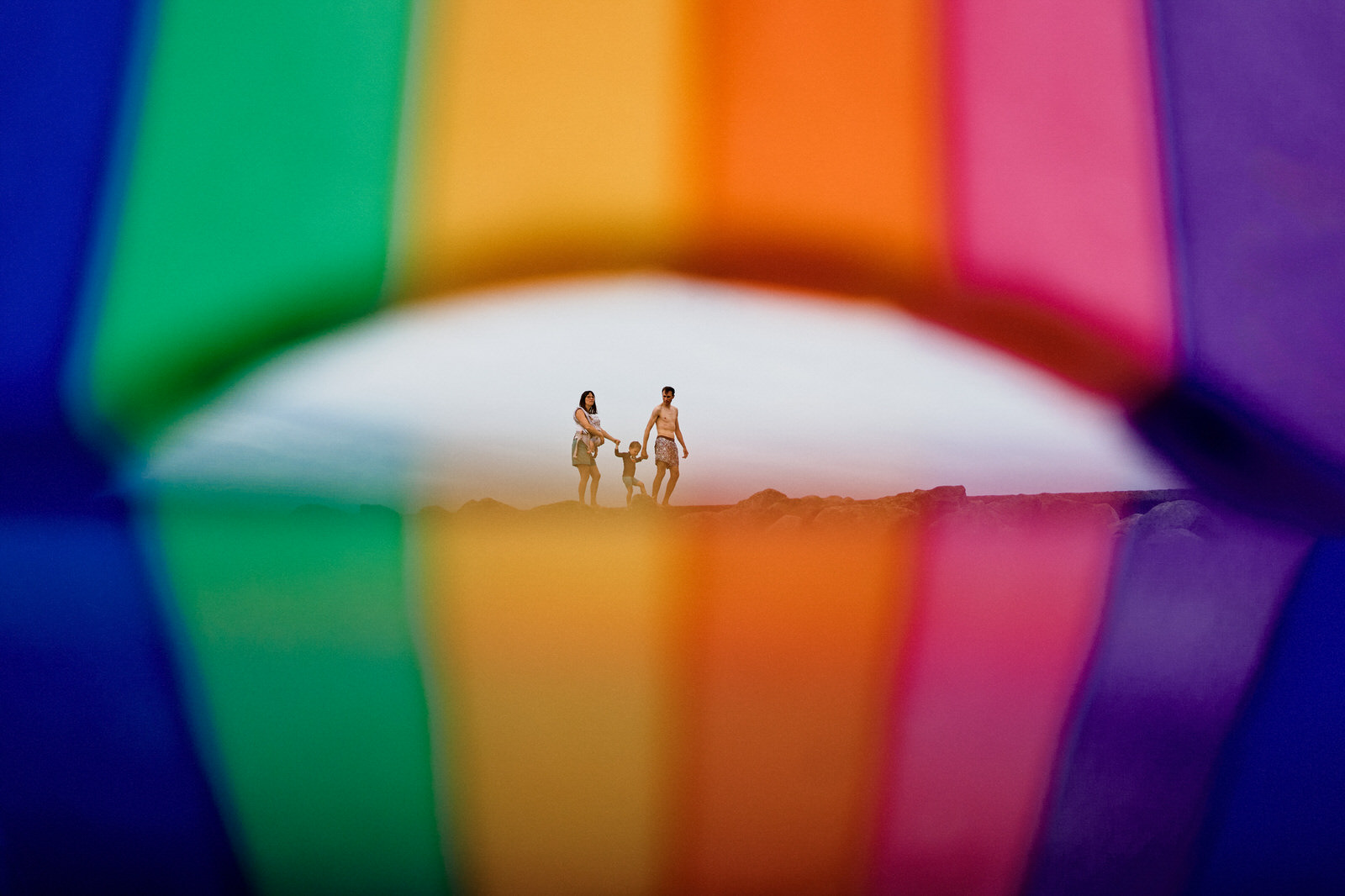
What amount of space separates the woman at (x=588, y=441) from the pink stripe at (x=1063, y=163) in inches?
28.3

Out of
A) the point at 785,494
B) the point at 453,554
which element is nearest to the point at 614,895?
the point at 453,554

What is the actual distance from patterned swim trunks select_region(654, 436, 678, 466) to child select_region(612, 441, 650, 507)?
0.12ft

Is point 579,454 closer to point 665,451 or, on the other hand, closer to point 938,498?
point 665,451

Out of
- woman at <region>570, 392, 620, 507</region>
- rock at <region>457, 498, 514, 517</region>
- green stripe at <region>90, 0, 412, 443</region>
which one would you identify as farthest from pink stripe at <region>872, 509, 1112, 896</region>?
green stripe at <region>90, 0, 412, 443</region>

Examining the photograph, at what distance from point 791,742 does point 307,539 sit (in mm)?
912

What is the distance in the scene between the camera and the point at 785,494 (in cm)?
160

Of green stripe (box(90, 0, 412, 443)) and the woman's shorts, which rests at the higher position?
green stripe (box(90, 0, 412, 443))

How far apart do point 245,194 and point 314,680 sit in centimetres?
84

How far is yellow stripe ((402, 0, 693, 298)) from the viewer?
139cm

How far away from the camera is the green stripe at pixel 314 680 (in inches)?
56.2

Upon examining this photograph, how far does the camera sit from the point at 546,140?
1.44 meters

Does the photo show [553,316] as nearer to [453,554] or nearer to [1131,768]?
[453,554]

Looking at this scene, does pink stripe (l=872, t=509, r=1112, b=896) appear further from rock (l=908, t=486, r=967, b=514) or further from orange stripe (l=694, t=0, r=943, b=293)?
orange stripe (l=694, t=0, r=943, b=293)

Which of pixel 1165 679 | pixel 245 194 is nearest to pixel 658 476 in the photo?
pixel 245 194
